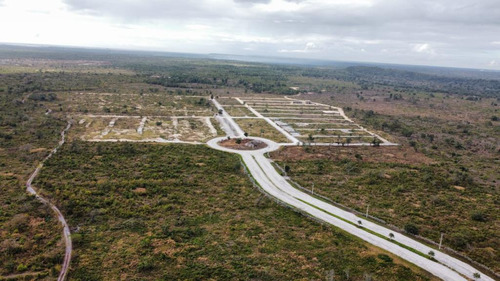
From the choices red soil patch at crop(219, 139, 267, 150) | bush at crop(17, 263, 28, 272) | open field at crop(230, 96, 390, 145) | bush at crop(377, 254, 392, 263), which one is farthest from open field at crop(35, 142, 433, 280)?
open field at crop(230, 96, 390, 145)

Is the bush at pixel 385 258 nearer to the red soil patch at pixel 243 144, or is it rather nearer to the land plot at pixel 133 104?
the red soil patch at pixel 243 144

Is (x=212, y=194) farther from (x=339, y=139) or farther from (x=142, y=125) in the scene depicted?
(x=339, y=139)

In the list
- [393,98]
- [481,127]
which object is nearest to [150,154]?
[481,127]

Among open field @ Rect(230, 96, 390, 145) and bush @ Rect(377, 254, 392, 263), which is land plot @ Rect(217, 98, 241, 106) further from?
bush @ Rect(377, 254, 392, 263)

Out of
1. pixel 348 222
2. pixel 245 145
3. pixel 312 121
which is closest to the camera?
pixel 348 222

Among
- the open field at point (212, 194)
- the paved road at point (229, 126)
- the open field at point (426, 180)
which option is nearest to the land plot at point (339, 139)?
the open field at point (212, 194)

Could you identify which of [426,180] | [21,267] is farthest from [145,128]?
[426,180]
